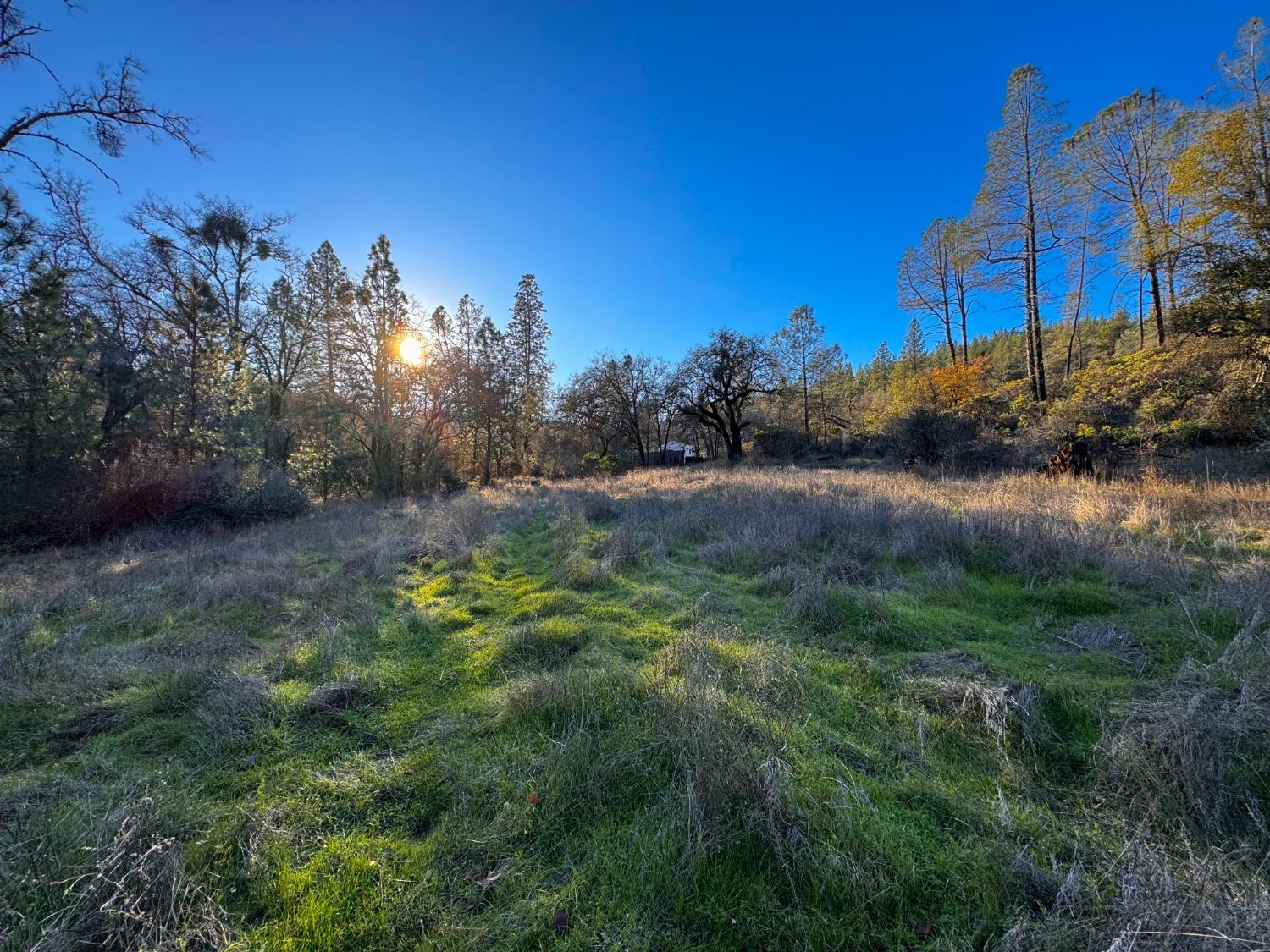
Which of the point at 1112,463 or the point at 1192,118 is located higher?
the point at 1192,118

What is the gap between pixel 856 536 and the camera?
20.9 feet

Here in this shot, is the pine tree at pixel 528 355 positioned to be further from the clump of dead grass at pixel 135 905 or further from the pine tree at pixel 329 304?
the clump of dead grass at pixel 135 905

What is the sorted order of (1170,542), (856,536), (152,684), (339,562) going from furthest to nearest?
(339,562), (856,536), (1170,542), (152,684)

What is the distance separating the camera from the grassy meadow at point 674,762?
1598 millimetres

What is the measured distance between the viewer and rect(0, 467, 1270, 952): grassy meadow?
1.60 m

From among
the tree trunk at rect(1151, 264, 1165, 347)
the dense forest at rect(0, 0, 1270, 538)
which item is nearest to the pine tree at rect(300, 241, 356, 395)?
the dense forest at rect(0, 0, 1270, 538)

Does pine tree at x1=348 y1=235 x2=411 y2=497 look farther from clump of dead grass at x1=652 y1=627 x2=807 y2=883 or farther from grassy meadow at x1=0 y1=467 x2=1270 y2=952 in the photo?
clump of dead grass at x1=652 y1=627 x2=807 y2=883

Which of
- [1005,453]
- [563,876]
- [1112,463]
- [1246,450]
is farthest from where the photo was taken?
[1005,453]

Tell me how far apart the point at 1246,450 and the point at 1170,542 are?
33.7 feet

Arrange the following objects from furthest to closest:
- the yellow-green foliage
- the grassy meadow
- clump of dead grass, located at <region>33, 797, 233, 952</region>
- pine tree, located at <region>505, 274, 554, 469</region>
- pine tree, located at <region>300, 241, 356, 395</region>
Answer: pine tree, located at <region>505, 274, 554, 469</region>, pine tree, located at <region>300, 241, 356, 395</region>, the yellow-green foliage, the grassy meadow, clump of dead grass, located at <region>33, 797, 233, 952</region>

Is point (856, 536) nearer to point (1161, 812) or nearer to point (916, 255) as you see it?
point (1161, 812)

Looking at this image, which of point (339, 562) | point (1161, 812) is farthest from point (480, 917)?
point (339, 562)

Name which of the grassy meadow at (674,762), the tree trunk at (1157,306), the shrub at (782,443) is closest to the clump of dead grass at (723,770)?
the grassy meadow at (674,762)

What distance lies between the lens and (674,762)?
7.62ft
